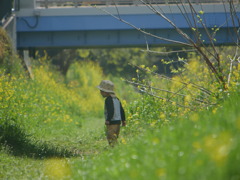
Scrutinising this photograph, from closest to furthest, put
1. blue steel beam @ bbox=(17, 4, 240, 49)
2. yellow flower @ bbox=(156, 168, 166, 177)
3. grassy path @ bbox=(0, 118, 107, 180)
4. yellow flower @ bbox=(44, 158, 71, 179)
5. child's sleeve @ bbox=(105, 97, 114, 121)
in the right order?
yellow flower @ bbox=(156, 168, 166, 177) → yellow flower @ bbox=(44, 158, 71, 179) → grassy path @ bbox=(0, 118, 107, 180) → child's sleeve @ bbox=(105, 97, 114, 121) → blue steel beam @ bbox=(17, 4, 240, 49)

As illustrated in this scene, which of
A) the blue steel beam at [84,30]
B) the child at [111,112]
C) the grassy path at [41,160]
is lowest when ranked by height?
the grassy path at [41,160]

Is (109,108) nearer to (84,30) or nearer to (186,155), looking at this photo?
(186,155)

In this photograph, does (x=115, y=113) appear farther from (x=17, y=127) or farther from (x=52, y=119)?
(x=52, y=119)

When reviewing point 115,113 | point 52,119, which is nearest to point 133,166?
point 115,113

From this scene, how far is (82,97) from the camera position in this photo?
29.5m

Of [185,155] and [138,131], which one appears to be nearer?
[185,155]

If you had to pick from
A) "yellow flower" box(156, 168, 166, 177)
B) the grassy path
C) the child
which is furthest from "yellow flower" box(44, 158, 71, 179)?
"yellow flower" box(156, 168, 166, 177)

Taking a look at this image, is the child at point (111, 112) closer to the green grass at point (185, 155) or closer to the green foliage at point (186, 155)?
the green grass at point (185, 155)

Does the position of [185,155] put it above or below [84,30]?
below

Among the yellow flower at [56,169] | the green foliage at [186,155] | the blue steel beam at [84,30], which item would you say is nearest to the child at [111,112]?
the yellow flower at [56,169]

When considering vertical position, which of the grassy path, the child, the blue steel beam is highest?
the blue steel beam

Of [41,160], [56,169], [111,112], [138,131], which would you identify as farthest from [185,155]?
[41,160]

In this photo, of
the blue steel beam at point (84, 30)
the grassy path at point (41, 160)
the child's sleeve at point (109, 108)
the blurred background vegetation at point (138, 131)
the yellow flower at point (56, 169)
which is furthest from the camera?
the blue steel beam at point (84, 30)

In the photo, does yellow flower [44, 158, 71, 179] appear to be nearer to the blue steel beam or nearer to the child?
the child
